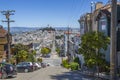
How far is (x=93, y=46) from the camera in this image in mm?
31000

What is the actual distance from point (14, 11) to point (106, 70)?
2312 cm

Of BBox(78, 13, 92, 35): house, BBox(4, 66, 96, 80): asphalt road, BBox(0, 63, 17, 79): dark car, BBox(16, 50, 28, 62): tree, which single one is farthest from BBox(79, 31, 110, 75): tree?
BBox(16, 50, 28, 62): tree

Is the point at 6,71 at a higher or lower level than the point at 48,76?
higher

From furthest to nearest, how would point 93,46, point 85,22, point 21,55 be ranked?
point 21,55, point 85,22, point 93,46

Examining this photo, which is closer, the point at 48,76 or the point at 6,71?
the point at 6,71

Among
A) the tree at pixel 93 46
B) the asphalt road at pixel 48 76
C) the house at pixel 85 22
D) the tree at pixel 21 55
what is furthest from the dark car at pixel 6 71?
the tree at pixel 21 55

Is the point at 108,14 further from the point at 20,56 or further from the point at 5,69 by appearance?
the point at 20,56

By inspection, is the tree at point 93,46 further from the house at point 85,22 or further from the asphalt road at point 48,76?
the house at point 85,22

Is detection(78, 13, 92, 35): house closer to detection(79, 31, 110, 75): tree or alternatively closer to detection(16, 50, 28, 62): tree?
detection(16, 50, 28, 62): tree

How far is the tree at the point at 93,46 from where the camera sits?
3069 cm

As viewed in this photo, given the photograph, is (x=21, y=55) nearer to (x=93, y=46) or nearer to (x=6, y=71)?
(x=93, y=46)

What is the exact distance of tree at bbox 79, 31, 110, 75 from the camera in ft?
101

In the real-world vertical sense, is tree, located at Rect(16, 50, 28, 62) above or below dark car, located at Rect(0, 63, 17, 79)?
below

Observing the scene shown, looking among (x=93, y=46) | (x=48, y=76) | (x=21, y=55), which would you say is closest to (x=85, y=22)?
(x=21, y=55)
